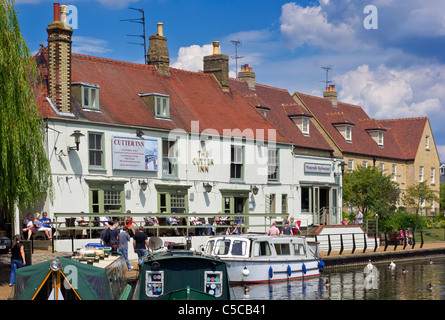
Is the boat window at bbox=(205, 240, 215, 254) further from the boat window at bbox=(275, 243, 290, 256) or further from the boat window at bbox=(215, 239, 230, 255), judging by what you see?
the boat window at bbox=(275, 243, 290, 256)

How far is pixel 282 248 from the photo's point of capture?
2947cm

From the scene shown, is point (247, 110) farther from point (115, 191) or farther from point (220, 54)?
point (115, 191)

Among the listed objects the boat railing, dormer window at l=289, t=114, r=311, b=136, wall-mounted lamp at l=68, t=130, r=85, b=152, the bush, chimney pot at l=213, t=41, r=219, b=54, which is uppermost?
chimney pot at l=213, t=41, r=219, b=54

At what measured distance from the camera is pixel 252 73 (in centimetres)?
5150

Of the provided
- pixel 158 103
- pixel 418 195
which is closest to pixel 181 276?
pixel 158 103

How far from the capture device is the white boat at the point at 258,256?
2762 centimetres

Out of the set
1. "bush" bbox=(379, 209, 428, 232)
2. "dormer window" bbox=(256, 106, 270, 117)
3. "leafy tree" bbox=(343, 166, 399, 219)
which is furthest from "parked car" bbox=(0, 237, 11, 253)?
"bush" bbox=(379, 209, 428, 232)

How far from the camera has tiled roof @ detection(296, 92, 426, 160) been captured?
56531 mm

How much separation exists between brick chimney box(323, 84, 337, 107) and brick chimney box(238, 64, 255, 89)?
12.4 metres

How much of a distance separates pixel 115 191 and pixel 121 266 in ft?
43.4

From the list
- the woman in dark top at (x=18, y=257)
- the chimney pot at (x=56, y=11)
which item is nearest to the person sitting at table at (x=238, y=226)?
the chimney pot at (x=56, y=11)

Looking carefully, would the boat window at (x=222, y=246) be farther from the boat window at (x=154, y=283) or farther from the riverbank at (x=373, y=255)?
the boat window at (x=154, y=283)

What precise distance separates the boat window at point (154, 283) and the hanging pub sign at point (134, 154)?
15.8 meters
